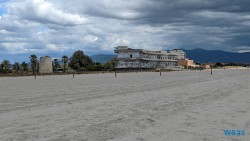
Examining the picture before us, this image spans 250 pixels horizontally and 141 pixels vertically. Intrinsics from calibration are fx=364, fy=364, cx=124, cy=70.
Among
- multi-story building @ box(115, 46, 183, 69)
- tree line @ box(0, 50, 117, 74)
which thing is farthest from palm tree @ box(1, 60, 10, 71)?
multi-story building @ box(115, 46, 183, 69)

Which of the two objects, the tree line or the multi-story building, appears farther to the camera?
the multi-story building

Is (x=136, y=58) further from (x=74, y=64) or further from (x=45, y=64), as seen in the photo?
(x=45, y=64)

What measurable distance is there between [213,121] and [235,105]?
164 inches

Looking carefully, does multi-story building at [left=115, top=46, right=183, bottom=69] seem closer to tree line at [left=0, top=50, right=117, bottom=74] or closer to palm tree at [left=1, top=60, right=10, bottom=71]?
tree line at [left=0, top=50, right=117, bottom=74]

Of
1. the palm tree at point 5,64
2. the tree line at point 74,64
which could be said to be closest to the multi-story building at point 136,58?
the tree line at point 74,64

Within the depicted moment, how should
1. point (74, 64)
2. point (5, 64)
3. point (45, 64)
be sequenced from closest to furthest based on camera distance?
point (45, 64) < point (5, 64) < point (74, 64)

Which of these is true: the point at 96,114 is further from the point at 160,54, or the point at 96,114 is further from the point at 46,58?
the point at 160,54

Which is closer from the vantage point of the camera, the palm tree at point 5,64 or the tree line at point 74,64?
the palm tree at point 5,64

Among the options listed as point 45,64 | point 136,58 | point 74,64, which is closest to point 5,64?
point 45,64

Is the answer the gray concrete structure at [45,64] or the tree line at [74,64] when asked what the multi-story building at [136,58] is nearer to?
the tree line at [74,64]

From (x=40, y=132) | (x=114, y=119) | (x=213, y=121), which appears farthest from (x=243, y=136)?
(x=40, y=132)

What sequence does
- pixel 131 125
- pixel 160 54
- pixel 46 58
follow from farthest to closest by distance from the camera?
pixel 160 54, pixel 46 58, pixel 131 125

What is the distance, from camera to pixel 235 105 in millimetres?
13859

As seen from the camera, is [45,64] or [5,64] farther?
[5,64]
